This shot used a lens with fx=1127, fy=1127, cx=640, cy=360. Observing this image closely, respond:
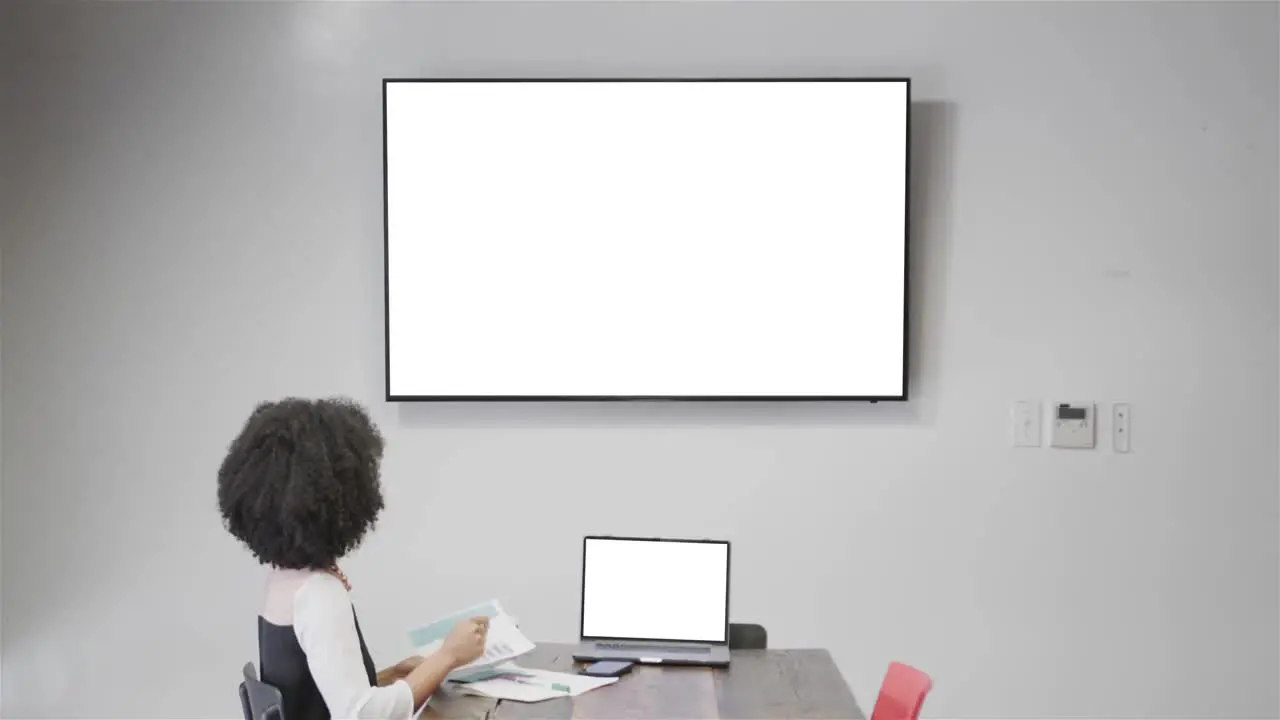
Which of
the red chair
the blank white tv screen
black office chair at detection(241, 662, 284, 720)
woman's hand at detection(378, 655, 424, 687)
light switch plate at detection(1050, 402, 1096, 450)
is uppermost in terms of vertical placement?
the blank white tv screen

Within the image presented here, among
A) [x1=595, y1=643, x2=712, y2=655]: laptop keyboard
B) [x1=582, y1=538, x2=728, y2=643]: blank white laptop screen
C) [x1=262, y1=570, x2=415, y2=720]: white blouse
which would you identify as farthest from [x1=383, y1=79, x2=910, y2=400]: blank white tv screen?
[x1=262, y1=570, x2=415, y2=720]: white blouse

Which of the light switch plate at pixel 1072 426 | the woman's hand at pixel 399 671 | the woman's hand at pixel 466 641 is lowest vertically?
the woman's hand at pixel 399 671

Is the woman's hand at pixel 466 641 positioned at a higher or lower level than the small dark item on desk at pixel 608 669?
higher

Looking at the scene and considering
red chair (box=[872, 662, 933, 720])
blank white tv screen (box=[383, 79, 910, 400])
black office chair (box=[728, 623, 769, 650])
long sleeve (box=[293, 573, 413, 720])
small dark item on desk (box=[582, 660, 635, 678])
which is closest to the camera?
long sleeve (box=[293, 573, 413, 720])

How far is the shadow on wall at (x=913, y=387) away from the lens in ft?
10.4

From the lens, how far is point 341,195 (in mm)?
3219

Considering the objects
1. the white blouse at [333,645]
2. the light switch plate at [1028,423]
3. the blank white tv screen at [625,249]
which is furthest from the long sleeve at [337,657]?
the light switch plate at [1028,423]

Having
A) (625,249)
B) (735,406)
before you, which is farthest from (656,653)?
(625,249)

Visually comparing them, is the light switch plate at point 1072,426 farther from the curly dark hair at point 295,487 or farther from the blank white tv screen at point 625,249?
the curly dark hair at point 295,487

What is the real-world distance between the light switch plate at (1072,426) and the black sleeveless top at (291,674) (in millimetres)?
2107

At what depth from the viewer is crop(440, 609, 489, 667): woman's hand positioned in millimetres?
1976

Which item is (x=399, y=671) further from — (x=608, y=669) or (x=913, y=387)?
(x=913, y=387)

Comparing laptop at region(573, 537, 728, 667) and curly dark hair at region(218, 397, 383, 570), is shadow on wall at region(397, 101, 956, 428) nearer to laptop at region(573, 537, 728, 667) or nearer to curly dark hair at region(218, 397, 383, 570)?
laptop at region(573, 537, 728, 667)

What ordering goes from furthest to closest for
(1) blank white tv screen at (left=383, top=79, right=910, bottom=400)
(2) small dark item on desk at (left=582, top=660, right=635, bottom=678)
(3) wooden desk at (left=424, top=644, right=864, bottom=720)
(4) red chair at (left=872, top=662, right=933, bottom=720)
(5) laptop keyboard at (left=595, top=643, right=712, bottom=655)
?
(1) blank white tv screen at (left=383, top=79, right=910, bottom=400) → (5) laptop keyboard at (left=595, top=643, right=712, bottom=655) → (2) small dark item on desk at (left=582, top=660, right=635, bottom=678) → (4) red chair at (left=872, top=662, right=933, bottom=720) → (3) wooden desk at (left=424, top=644, right=864, bottom=720)
